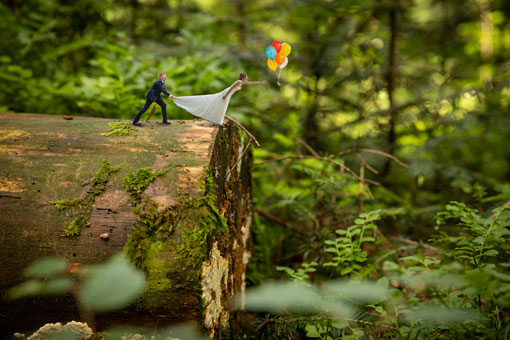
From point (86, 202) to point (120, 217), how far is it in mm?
212

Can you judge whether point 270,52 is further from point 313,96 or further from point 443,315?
point 313,96

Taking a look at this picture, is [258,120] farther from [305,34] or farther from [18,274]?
[18,274]

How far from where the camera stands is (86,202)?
5.48 ft

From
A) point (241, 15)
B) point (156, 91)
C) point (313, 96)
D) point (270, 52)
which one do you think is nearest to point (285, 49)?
point (270, 52)

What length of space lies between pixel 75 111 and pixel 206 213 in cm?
337

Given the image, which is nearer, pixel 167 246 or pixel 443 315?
pixel 443 315

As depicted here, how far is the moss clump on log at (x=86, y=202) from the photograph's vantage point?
1.62 m

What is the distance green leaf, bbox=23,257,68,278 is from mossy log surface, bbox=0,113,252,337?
32 millimetres

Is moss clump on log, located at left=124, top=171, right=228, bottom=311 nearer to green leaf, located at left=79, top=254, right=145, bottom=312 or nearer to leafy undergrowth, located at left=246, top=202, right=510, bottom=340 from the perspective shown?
leafy undergrowth, located at left=246, top=202, right=510, bottom=340

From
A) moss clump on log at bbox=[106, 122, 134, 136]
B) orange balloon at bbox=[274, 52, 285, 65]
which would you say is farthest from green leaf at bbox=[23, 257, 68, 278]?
orange balloon at bbox=[274, 52, 285, 65]

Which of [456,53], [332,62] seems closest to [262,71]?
[332,62]

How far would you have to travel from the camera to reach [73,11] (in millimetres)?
4930

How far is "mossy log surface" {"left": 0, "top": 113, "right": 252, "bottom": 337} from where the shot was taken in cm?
158

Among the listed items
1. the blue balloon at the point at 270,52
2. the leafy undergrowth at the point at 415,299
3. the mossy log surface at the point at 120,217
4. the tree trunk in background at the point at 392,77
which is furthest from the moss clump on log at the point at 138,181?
the tree trunk in background at the point at 392,77
